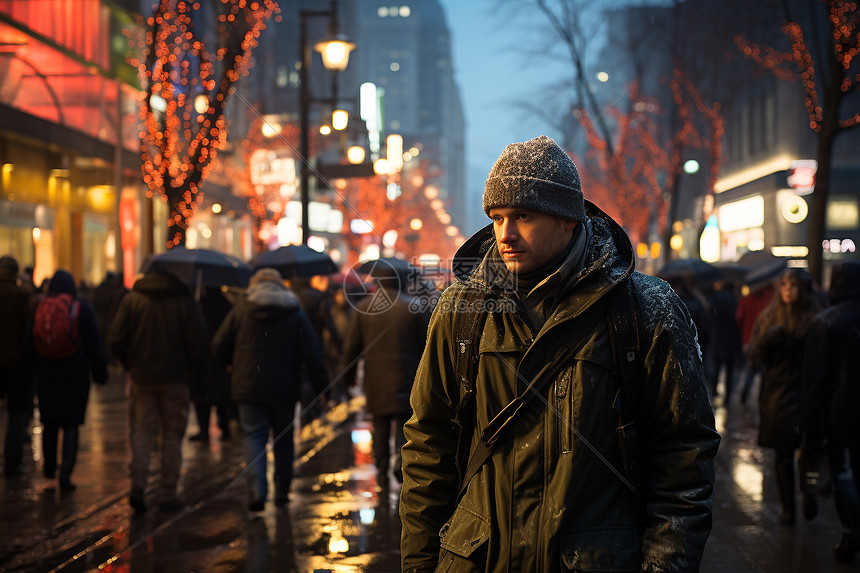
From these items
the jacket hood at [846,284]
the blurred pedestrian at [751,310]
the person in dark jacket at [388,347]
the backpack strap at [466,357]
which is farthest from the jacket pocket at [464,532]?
the blurred pedestrian at [751,310]

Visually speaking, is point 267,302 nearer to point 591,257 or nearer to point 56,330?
point 56,330

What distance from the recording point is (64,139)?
21562 millimetres

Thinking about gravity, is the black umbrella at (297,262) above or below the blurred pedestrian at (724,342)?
above

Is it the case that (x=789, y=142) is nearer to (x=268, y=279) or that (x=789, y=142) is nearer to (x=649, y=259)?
(x=649, y=259)

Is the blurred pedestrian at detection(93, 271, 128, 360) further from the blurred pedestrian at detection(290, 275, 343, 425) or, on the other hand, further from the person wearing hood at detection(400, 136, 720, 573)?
the person wearing hood at detection(400, 136, 720, 573)

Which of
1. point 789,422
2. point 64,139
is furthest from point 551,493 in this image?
point 64,139

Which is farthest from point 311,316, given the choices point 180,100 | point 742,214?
point 742,214

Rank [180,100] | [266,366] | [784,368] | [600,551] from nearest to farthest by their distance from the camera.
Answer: [600,551] → [784,368] → [266,366] → [180,100]

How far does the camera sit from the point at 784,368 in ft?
24.5

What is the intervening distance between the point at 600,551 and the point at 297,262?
11072mm

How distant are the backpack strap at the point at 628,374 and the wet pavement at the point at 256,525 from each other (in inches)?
165

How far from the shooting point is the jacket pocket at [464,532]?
260cm

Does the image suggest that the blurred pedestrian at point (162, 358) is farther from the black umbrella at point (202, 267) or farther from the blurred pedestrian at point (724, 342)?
the blurred pedestrian at point (724, 342)

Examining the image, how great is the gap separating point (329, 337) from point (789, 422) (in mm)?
8371
